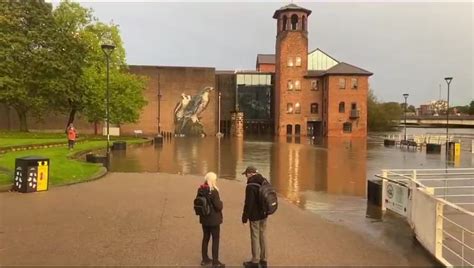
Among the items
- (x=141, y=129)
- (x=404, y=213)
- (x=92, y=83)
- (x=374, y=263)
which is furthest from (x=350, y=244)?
(x=141, y=129)

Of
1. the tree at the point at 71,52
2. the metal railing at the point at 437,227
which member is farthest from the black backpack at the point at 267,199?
the tree at the point at 71,52

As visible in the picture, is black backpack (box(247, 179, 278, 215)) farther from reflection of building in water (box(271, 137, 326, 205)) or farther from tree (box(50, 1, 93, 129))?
tree (box(50, 1, 93, 129))

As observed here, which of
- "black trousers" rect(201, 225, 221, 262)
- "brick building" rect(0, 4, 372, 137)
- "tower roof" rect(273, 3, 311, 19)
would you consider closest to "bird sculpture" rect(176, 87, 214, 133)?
"brick building" rect(0, 4, 372, 137)

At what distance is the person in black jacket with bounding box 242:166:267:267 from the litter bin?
8583 millimetres

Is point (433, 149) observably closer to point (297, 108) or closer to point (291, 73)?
point (297, 108)

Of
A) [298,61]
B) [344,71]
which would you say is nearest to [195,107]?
[298,61]

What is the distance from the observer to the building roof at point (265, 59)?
9631 cm

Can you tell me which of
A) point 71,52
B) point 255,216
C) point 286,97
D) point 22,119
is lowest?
point 255,216

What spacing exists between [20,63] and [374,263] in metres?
45.2

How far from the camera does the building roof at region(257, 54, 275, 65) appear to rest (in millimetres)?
96312

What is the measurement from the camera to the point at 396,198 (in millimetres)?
11797

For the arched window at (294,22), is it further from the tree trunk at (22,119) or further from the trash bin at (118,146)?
the trash bin at (118,146)

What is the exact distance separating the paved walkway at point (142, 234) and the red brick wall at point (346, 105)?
192 feet

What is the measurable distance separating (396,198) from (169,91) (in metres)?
66.0
